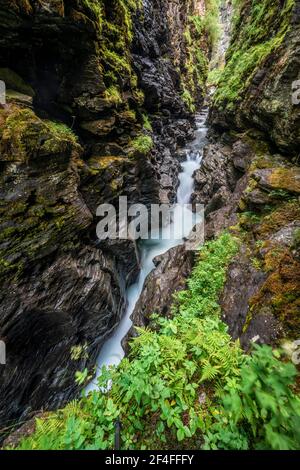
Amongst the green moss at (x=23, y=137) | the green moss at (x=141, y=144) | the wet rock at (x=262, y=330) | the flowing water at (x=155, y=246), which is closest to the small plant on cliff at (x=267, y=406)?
the wet rock at (x=262, y=330)

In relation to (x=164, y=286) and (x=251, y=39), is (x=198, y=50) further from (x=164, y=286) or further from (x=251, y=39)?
(x=164, y=286)

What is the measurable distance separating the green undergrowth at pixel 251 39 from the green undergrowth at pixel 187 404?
10704 millimetres

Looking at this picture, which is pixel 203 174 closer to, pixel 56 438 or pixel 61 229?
pixel 61 229

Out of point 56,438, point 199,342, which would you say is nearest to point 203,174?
point 199,342

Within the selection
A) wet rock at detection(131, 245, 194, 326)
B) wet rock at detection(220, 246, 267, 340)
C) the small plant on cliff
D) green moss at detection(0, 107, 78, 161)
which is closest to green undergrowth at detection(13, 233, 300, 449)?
the small plant on cliff

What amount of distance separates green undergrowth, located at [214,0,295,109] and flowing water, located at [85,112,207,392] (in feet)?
15.9

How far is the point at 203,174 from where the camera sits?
46.0 feet

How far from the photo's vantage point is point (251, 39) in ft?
35.7

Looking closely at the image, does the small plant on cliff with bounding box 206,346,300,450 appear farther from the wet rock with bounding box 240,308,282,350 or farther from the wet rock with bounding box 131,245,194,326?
the wet rock with bounding box 131,245,194,326

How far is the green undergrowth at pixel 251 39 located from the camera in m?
8.20

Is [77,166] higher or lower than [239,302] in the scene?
higher

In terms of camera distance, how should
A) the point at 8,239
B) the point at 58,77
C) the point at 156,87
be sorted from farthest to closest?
the point at 156,87 < the point at 58,77 < the point at 8,239

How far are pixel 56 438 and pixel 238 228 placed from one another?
244 inches

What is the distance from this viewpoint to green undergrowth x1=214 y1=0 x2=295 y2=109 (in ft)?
26.9
